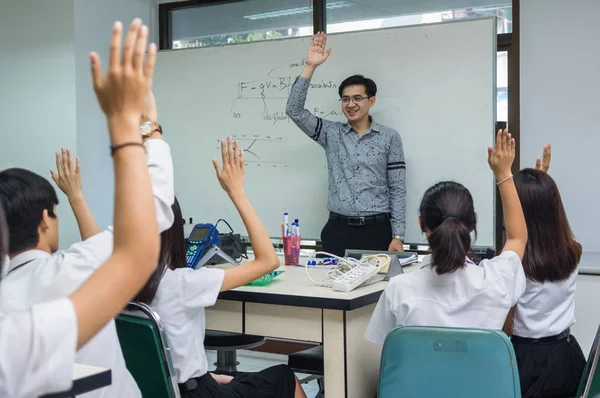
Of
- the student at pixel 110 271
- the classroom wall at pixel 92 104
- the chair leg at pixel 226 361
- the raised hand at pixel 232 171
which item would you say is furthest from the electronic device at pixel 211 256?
the classroom wall at pixel 92 104

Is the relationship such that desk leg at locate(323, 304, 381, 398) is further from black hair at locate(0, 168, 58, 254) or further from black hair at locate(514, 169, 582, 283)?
black hair at locate(0, 168, 58, 254)

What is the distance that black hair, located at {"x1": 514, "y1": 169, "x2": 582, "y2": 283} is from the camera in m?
2.08

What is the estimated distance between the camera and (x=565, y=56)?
3.70 metres

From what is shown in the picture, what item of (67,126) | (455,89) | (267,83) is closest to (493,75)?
(455,89)

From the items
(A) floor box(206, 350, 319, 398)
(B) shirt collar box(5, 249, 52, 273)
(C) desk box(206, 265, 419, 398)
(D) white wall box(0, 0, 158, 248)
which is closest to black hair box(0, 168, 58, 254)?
(B) shirt collar box(5, 249, 52, 273)

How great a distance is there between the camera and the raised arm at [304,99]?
3.78 metres

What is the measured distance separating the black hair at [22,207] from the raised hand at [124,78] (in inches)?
32.1

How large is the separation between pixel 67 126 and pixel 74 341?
13.1ft

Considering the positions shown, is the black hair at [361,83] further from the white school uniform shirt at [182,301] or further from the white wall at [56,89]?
the white school uniform shirt at [182,301]

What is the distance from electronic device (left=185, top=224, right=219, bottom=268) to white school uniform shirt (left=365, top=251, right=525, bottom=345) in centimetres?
102

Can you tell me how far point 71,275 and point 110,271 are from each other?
1.88 ft

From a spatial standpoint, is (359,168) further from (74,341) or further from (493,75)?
(74,341)

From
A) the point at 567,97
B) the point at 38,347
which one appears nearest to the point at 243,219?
the point at 38,347

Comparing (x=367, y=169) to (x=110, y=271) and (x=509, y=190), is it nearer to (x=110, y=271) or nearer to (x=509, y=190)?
(x=509, y=190)
